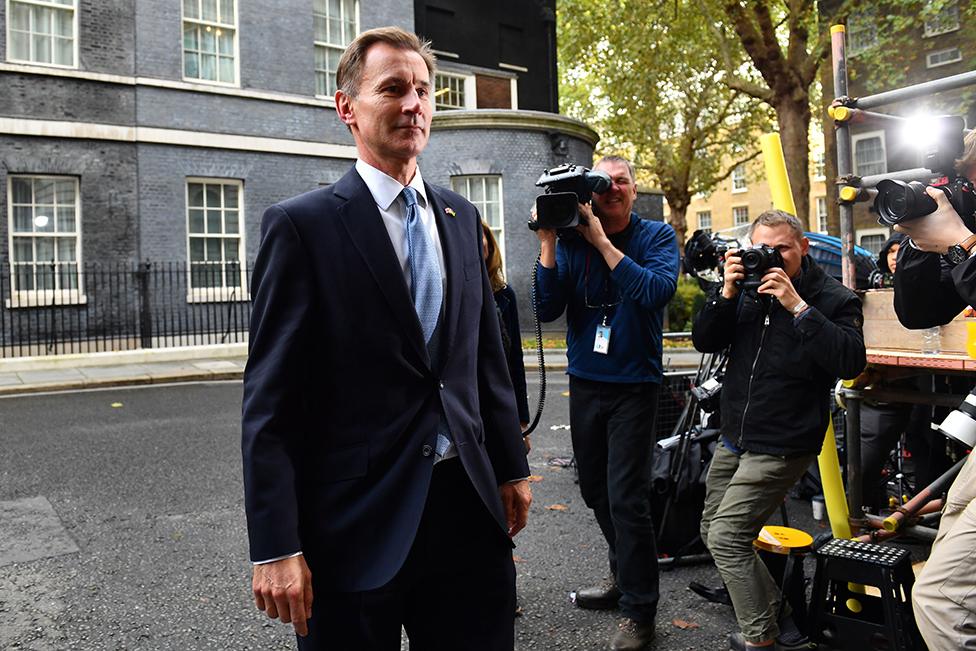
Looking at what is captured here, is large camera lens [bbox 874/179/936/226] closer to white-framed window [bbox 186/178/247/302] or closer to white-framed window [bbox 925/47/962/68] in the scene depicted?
white-framed window [bbox 186/178/247/302]

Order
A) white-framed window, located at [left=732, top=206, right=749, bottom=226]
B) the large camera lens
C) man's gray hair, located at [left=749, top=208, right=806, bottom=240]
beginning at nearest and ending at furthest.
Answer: the large camera lens, man's gray hair, located at [left=749, top=208, right=806, bottom=240], white-framed window, located at [left=732, top=206, right=749, bottom=226]

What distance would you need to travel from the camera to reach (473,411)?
1960 mm

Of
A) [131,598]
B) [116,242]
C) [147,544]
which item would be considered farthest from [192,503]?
[116,242]

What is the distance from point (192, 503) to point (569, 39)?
21.2 metres

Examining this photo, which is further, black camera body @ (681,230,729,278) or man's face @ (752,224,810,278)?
black camera body @ (681,230,729,278)

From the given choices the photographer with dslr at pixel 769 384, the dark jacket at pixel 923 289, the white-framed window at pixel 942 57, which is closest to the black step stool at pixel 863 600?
the photographer with dslr at pixel 769 384

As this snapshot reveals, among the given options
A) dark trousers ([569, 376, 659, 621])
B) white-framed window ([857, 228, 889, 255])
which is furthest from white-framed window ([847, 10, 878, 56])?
dark trousers ([569, 376, 659, 621])

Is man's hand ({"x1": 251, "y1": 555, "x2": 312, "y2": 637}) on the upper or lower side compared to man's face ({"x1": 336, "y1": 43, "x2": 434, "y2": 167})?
lower

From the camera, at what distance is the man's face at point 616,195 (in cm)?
365

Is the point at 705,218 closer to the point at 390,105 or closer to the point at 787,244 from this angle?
the point at 787,244

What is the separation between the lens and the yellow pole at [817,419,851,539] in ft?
12.8

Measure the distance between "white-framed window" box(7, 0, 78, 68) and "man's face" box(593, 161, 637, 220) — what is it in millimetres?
15574

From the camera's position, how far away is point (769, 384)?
3277 millimetres

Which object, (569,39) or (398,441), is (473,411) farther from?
(569,39)
